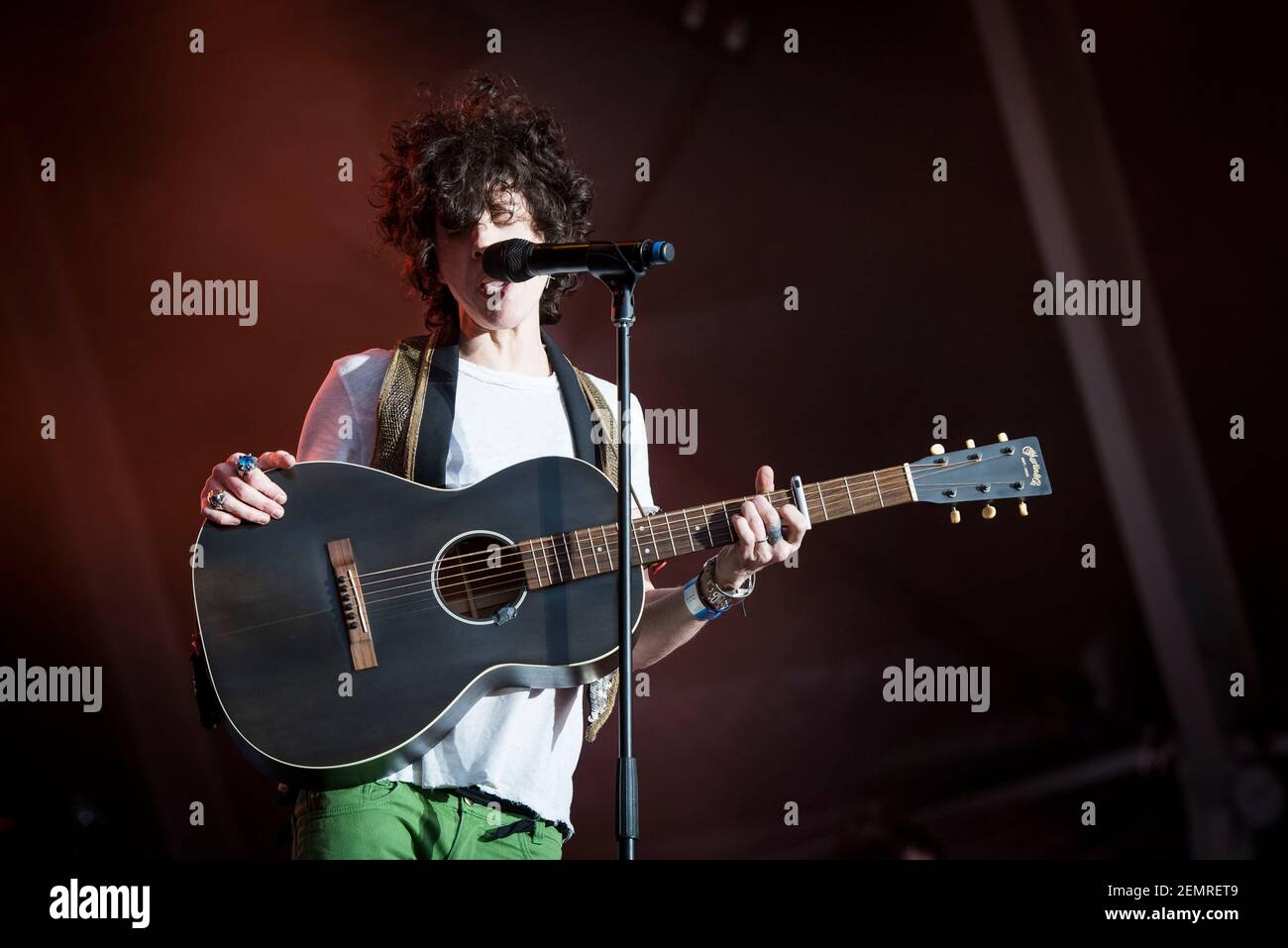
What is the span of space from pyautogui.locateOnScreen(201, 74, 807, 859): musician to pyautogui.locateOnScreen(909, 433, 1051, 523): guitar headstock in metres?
0.28

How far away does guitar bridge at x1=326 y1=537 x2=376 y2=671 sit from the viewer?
6.07 ft

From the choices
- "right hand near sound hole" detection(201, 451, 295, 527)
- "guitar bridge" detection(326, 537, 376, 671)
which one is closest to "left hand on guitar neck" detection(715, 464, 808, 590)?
"guitar bridge" detection(326, 537, 376, 671)

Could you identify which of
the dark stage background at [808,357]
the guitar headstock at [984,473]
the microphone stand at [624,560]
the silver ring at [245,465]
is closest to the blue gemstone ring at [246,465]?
the silver ring at [245,465]

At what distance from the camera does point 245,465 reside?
185 centimetres

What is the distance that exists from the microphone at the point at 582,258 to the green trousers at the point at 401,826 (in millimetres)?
865

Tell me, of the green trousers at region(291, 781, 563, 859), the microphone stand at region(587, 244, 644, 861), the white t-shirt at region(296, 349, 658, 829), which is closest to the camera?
the microphone stand at region(587, 244, 644, 861)

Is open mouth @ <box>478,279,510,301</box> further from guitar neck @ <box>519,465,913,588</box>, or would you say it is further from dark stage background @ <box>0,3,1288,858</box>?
dark stage background @ <box>0,3,1288,858</box>

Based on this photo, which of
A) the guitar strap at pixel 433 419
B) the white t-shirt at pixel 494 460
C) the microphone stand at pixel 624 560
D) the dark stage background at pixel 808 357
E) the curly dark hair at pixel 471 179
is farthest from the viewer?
the dark stage background at pixel 808 357

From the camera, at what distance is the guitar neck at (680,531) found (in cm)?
192

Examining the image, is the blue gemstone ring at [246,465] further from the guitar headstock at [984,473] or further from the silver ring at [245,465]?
the guitar headstock at [984,473]

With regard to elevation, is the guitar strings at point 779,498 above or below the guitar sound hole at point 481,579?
above

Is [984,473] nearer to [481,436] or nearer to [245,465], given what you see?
[481,436]

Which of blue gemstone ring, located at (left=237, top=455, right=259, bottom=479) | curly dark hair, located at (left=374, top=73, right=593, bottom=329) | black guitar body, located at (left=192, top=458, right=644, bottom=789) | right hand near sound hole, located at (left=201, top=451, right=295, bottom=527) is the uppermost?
curly dark hair, located at (left=374, top=73, right=593, bottom=329)
